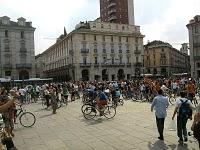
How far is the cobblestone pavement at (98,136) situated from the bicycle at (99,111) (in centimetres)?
66

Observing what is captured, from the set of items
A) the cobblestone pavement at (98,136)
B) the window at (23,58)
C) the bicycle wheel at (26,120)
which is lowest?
the cobblestone pavement at (98,136)

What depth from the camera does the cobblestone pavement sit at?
32.9 feet

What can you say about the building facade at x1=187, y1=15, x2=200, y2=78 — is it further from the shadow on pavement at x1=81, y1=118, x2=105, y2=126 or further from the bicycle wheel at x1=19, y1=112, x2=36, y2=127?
the bicycle wheel at x1=19, y1=112, x2=36, y2=127

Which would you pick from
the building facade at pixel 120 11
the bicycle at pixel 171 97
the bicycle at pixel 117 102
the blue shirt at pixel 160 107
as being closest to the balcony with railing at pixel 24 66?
the building facade at pixel 120 11

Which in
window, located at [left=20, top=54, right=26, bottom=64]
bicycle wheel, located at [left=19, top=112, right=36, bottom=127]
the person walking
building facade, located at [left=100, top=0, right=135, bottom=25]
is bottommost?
bicycle wheel, located at [left=19, top=112, right=36, bottom=127]

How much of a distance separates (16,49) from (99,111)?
57556 mm

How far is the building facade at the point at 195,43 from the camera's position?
71.8 m

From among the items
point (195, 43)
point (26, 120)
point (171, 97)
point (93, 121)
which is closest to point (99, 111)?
point (93, 121)

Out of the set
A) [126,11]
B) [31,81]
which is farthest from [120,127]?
[126,11]

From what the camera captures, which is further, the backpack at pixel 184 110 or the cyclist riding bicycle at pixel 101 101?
the cyclist riding bicycle at pixel 101 101

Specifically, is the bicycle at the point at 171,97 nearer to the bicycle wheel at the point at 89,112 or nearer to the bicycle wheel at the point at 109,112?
the bicycle wheel at the point at 109,112

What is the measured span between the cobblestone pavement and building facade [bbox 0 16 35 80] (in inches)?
2201

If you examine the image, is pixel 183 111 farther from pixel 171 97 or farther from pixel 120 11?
pixel 120 11

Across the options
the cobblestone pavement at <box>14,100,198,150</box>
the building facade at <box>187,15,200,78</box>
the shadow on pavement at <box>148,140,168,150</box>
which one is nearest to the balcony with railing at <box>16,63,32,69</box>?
the building facade at <box>187,15,200,78</box>
